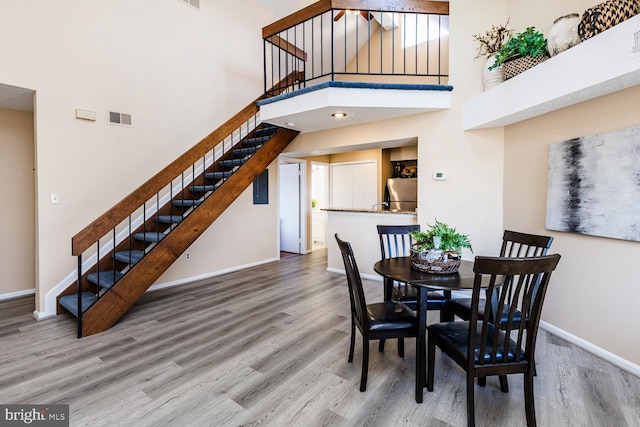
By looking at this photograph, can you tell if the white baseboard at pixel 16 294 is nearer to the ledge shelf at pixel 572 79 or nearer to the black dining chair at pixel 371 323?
the black dining chair at pixel 371 323

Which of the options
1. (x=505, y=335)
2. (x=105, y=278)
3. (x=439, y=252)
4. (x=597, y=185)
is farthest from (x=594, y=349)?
(x=105, y=278)

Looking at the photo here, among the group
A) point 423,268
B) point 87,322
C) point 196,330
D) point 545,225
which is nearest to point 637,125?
point 545,225

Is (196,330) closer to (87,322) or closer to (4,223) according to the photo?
(87,322)

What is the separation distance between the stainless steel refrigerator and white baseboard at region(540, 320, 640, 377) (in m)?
3.63

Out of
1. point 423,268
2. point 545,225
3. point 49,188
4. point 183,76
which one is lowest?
point 423,268

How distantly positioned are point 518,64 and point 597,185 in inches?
50.9

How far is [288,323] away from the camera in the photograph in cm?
308

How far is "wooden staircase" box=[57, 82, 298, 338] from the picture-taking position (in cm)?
289

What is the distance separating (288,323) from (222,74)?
397 cm

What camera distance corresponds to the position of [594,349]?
2.49 metres

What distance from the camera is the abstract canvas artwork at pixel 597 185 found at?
7.25ft

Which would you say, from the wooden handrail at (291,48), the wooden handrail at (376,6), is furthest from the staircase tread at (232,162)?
the wooden handrail at (291,48)

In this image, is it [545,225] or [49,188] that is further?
[49,188]

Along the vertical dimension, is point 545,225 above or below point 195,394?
above
